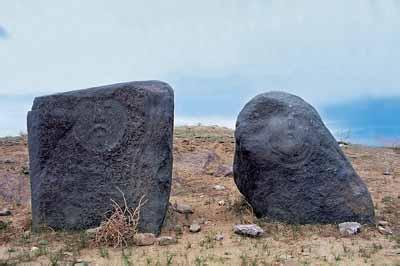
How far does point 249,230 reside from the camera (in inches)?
249

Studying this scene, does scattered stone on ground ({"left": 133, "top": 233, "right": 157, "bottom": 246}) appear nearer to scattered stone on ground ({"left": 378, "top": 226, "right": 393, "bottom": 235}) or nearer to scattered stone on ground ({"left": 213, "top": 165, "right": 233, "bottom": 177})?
scattered stone on ground ({"left": 378, "top": 226, "right": 393, "bottom": 235})

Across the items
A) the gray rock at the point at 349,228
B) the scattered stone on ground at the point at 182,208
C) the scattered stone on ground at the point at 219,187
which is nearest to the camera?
the gray rock at the point at 349,228

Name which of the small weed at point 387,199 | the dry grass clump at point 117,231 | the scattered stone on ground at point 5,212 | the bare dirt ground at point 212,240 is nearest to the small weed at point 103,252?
the bare dirt ground at point 212,240

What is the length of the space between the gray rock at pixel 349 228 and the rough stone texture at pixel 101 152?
206 centimetres

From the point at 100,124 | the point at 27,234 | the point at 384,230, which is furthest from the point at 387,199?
the point at 27,234

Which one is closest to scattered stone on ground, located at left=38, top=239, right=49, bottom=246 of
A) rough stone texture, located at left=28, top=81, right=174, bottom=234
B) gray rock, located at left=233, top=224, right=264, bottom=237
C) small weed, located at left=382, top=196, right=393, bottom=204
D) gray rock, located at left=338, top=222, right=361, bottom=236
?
rough stone texture, located at left=28, top=81, right=174, bottom=234

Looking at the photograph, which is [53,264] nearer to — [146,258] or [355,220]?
[146,258]

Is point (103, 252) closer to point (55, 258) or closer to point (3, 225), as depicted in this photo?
point (55, 258)

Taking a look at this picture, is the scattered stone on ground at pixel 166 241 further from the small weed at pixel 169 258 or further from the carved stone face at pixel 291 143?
the carved stone face at pixel 291 143

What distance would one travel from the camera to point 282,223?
6.88 metres

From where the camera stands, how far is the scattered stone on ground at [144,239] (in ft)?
19.6

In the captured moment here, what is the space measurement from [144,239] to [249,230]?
3.86 feet

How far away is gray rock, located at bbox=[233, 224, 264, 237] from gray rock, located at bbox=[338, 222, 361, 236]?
3.14ft

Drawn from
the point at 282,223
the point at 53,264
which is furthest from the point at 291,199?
the point at 53,264
